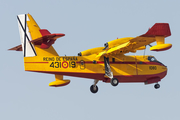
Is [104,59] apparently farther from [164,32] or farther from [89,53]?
[164,32]

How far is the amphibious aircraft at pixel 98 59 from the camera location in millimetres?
29816

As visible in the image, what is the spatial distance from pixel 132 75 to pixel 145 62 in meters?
1.87

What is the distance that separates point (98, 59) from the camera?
33.4 m

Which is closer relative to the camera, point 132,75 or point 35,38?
point 35,38

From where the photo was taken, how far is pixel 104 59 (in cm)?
3350

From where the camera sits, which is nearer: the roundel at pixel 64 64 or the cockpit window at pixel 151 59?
the roundel at pixel 64 64

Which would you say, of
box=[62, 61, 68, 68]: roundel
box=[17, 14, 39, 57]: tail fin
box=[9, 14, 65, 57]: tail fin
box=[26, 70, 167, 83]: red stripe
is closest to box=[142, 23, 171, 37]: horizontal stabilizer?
box=[26, 70, 167, 83]: red stripe

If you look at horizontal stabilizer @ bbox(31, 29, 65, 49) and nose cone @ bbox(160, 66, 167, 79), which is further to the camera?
nose cone @ bbox(160, 66, 167, 79)

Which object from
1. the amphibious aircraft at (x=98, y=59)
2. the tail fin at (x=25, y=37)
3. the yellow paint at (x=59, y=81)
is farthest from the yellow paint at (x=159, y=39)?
the tail fin at (x=25, y=37)

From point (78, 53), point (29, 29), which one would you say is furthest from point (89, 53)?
point (29, 29)

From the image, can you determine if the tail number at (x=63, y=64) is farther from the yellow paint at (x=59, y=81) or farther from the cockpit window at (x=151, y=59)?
the cockpit window at (x=151, y=59)

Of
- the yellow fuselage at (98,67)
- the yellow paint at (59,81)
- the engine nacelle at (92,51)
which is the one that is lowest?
the yellow paint at (59,81)

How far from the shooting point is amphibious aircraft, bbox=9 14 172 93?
29816 millimetres

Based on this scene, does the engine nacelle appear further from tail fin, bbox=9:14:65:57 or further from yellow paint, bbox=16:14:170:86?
tail fin, bbox=9:14:65:57
